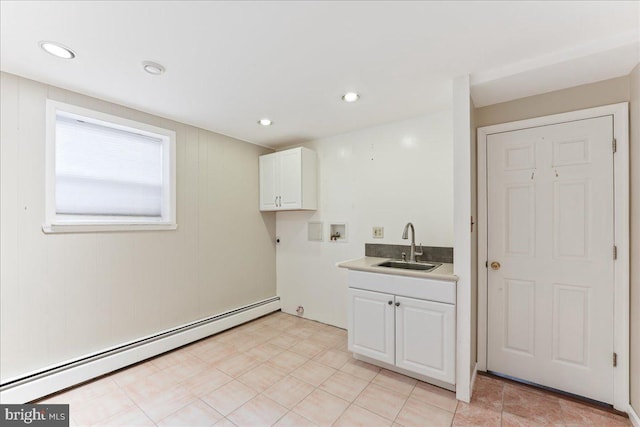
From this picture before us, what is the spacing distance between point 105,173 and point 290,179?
1814mm

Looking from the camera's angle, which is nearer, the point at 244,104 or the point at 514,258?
the point at 514,258

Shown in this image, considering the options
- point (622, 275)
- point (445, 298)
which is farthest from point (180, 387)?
point (622, 275)

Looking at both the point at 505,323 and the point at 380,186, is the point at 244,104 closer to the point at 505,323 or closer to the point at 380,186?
the point at 380,186

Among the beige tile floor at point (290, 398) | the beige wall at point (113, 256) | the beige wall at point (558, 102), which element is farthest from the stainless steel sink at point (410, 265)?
the beige wall at point (113, 256)

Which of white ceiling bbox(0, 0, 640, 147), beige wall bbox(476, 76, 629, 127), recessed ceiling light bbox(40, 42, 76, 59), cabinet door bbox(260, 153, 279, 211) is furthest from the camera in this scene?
cabinet door bbox(260, 153, 279, 211)

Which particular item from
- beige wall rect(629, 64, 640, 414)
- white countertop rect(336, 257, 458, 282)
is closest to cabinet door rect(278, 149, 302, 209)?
white countertop rect(336, 257, 458, 282)

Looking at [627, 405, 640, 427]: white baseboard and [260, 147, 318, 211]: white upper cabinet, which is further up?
[260, 147, 318, 211]: white upper cabinet

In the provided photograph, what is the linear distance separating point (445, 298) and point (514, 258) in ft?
2.35

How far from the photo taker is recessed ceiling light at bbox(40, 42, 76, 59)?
1.61 meters

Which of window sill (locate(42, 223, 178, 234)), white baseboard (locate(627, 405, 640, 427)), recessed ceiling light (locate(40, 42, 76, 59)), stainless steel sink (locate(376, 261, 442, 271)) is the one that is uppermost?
recessed ceiling light (locate(40, 42, 76, 59))

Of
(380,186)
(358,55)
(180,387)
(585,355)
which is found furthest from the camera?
(380,186)

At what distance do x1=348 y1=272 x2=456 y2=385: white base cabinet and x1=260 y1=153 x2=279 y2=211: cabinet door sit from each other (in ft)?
5.37

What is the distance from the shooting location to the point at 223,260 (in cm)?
332

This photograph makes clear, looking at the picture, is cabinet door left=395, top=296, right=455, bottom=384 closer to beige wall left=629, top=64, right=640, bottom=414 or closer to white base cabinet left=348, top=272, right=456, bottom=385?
white base cabinet left=348, top=272, right=456, bottom=385
